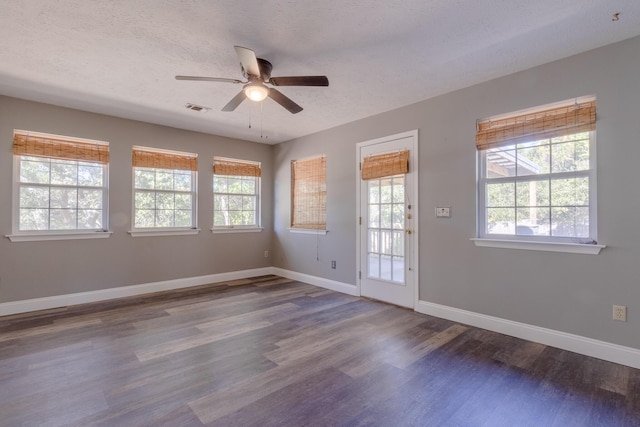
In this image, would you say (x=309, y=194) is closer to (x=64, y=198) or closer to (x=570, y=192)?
(x=64, y=198)

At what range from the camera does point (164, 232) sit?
4848 millimetres

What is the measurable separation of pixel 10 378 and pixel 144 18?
280 cm

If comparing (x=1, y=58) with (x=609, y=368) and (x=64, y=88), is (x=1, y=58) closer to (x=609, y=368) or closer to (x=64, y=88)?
(x=64, y=88)

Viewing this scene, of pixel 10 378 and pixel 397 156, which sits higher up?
pixel 397 156

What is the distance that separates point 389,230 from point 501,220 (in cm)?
135

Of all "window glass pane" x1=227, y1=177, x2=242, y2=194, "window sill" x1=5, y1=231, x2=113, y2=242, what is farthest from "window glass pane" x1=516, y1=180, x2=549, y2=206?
"window sill" x1=5, y1=231, x2=113, y2=242

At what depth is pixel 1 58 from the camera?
111 inches

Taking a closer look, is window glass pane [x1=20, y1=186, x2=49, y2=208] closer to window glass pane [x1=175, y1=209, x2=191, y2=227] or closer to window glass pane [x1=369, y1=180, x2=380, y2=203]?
window glass pane [x1=175, y1=209, x2=191, y2=227]

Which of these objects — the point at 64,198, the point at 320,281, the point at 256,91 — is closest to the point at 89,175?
the point at 64,198

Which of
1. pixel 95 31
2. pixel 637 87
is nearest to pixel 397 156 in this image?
pixel 637 87

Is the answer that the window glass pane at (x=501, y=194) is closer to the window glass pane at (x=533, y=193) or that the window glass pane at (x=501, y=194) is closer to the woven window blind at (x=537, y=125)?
the window glass pane at (x=533, y=193)

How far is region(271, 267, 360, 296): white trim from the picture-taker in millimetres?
4677

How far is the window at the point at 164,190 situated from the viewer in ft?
15.3

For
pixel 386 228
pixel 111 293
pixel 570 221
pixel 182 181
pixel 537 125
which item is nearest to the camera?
pixel 570 221
